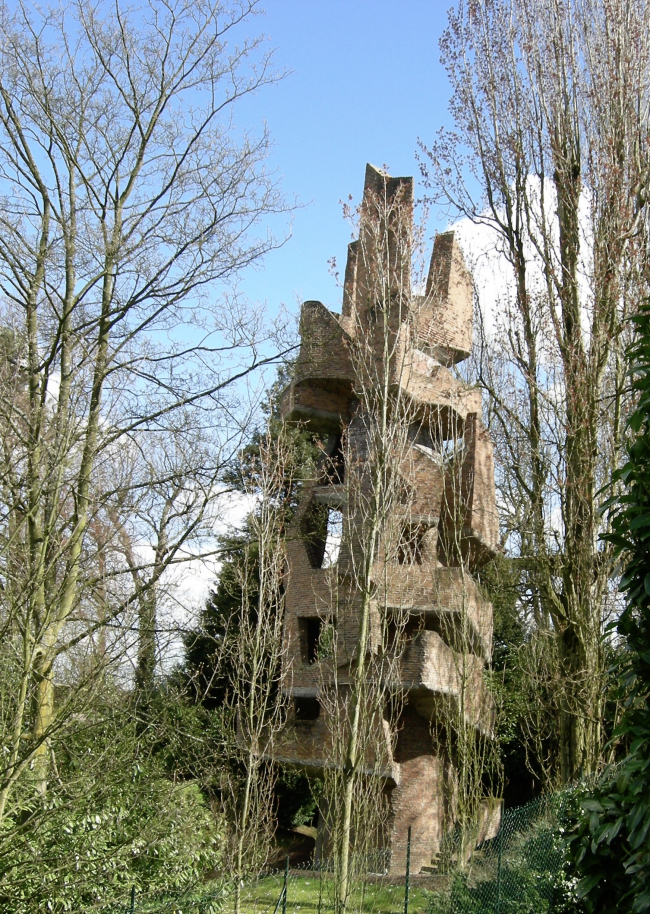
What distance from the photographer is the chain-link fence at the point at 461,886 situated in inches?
375

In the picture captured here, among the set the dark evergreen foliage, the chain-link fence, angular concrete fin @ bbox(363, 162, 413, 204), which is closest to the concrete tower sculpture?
angular concrete fin @ bbox(363, 162, 413, 204)

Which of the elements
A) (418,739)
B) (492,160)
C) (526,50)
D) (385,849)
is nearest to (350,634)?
(418,739)

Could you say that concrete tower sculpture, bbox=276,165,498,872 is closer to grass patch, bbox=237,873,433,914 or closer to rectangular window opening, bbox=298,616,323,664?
rectangular window opening, bbox=298,616,323,664

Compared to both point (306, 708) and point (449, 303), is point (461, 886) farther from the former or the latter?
point (449, 303)

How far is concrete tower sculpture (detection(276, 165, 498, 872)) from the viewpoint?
41.1 feet

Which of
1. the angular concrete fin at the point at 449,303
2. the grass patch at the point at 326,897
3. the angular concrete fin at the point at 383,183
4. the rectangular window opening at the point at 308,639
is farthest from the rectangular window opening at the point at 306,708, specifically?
the angular concrete fin at the point at 383,183

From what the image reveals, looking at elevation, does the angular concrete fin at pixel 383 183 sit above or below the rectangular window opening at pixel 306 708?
above

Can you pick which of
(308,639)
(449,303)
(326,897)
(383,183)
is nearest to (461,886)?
(326,897)

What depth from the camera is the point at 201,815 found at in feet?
37.7

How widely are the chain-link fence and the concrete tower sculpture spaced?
A: 0.46 meters

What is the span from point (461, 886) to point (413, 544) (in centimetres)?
458

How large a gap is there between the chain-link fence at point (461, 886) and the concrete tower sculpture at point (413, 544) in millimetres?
460

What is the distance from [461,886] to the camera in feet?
34.4

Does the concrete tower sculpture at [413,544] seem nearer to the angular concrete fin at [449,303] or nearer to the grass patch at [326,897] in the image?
the angular concrete fin at [449,303]
